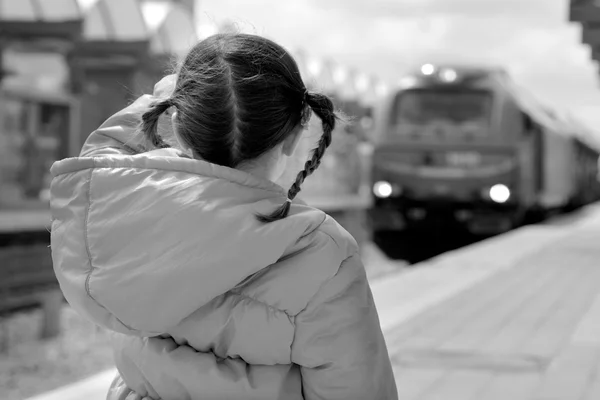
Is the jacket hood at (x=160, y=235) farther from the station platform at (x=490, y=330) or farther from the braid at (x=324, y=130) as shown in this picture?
the station platform at (x=490, y=330)

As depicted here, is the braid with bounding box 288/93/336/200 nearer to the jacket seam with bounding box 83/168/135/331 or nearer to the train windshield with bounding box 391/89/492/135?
the jacket seam with bounding box 83/168/135/331

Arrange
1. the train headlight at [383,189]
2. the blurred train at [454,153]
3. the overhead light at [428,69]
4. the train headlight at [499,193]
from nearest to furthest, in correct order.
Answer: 1. the train headlight at [499,193]
2. the blurred train at [454,153]
3. the train headlight at [383,189]
4. the overhead light at [428,69]

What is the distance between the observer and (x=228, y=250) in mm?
1396

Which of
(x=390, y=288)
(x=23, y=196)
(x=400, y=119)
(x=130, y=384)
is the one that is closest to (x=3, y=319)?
(x=23, y=196)

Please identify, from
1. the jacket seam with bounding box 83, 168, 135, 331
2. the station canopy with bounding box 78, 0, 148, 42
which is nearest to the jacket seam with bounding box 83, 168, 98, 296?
the jacket seam with bounding box 83, 168, 135, 331

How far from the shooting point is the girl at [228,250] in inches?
55.2

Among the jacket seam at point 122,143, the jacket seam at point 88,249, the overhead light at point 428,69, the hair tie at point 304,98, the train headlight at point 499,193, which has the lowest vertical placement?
the train headlight at point 499,193

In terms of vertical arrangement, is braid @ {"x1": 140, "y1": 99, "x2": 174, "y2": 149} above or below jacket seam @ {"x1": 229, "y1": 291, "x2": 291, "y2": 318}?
above

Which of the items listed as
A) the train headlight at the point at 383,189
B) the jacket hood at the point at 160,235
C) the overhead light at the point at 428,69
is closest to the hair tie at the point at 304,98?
the jacket hood at the point at 160,235

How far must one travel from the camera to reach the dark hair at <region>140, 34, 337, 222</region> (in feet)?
4.68

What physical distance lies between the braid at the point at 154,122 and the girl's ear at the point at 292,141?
0.68ft

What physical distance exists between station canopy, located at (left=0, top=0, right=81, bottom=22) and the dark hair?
36.6ft

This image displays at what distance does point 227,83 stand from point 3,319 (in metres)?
8.18

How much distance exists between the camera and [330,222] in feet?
4.82
